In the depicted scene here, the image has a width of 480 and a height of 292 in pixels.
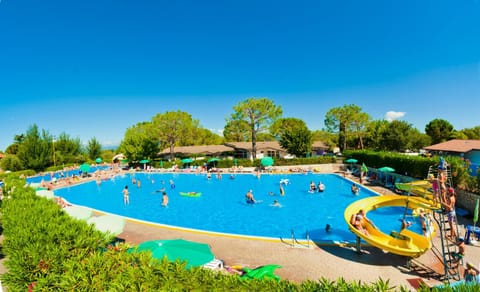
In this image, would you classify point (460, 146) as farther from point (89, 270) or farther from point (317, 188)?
point (89, 270)

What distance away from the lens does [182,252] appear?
7.88 m

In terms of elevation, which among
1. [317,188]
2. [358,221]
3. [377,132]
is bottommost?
[317,188]

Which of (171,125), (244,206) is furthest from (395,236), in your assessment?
(171,125)

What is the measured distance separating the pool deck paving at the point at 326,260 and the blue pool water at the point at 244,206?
8.10 ft

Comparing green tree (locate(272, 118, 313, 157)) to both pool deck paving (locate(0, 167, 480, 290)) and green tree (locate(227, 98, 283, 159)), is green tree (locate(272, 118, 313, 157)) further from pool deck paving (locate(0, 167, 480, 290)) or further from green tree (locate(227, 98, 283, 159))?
pool deck paving (locate(0, 167, 480, 290))

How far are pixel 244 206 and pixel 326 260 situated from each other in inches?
498

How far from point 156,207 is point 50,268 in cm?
1766

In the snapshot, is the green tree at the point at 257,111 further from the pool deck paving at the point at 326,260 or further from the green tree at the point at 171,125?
the pool deck paving at the point at 326,260

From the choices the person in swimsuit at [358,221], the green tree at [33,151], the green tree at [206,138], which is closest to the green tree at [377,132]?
the green tree at [206,138]

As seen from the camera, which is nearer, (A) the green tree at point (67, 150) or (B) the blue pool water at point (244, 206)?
(B) the blue pool water at point (244, 206)

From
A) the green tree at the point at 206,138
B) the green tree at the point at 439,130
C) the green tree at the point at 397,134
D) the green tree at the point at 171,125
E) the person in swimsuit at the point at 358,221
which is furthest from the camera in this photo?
the green tree at the point at 206,138

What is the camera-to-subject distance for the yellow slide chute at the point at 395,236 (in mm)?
9270

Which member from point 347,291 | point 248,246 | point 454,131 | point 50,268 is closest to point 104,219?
point 50,268

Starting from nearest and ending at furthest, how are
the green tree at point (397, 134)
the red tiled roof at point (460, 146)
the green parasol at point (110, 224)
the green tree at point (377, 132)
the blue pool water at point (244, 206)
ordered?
the green parasol at point (110, 224)
the blue pool water at point (244, 206)
the red tiled roof at point (460, 146)
the green tree at point (397, 134)
the green tree at point (377, 132)
